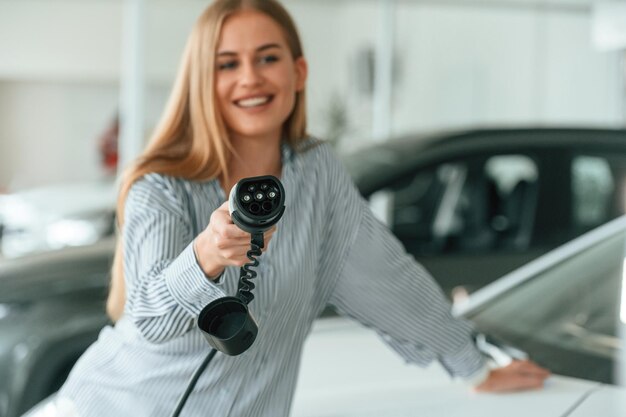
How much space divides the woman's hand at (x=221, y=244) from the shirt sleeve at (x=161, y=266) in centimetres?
1

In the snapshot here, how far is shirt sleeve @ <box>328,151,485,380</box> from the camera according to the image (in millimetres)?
1392

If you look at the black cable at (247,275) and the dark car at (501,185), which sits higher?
the black cable at (247,275)

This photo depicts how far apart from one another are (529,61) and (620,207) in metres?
4.22

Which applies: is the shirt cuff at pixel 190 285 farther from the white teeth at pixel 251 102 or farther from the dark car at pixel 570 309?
the dark car at pixel 570 309

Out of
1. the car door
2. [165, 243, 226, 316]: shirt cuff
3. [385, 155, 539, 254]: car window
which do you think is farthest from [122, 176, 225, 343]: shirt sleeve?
[385, 155, 539, 254]: car window

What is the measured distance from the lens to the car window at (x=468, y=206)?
11.0 feet

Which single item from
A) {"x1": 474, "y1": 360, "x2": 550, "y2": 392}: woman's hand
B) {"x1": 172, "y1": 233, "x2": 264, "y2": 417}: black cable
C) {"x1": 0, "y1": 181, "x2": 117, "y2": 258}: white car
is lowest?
{"x1": 0, "y1": 181, "x2": 117, "y2": 258}: white car

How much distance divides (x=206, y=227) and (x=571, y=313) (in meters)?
1.03

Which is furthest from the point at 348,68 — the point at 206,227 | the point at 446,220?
the point at 206,227

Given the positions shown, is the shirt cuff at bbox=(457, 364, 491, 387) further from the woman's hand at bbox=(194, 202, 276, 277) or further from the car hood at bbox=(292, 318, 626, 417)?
the woman's hand at bbox=(194, 202, 276, 277)

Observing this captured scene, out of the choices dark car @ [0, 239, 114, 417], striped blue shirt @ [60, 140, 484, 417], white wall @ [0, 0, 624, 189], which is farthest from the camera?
white wall @ [0, 0, 624, 189]

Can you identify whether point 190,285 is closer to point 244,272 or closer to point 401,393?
point 244,272

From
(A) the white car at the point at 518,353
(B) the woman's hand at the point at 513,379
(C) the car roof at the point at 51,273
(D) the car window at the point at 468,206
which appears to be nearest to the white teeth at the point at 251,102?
(A) the white car at the point at 518,353

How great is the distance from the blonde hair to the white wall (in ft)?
16.7
